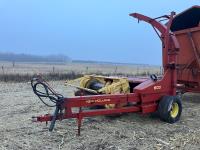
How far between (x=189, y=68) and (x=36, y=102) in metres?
4.48

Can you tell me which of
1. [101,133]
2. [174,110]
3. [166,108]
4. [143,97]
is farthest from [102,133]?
[174,110]

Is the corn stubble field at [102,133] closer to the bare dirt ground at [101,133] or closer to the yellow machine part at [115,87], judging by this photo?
the bare dirt ground at [101,133]

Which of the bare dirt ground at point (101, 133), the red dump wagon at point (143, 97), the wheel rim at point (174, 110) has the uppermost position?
the red dump wagon at point (143, 97)

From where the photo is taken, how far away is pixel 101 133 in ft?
25.2

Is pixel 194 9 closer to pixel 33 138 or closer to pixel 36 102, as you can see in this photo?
pixel 36 102

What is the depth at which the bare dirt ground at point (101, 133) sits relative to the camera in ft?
22.5

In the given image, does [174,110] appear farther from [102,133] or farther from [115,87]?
[102,133]

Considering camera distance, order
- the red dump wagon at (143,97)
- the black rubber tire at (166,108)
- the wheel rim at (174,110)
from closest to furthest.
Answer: the red dump wagon at (143,97) → the black rubber tire at (166,108) → the wheel rim at (174,110)

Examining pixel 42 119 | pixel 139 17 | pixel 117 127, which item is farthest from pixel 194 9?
pixel 42 119

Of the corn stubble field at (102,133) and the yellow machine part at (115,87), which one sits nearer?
the corn stubble field at (102,133)

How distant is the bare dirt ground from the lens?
6.87m

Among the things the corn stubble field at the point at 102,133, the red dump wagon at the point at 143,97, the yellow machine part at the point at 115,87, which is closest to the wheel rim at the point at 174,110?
the red dump wagon at the point at 143,97

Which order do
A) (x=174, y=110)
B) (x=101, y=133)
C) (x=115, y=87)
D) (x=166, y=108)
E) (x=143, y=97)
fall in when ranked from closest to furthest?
1. (x=101, y=133)
2. (x=143, y=97)
3. (x=166, y=108)
4. (x=115, y=87)
5. (x=174, y=110)

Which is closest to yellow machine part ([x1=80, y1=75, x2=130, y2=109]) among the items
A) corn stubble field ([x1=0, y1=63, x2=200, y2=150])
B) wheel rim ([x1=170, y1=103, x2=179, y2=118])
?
corn stubble field ([x1=0, y1=63, x2=200, y2=150])
